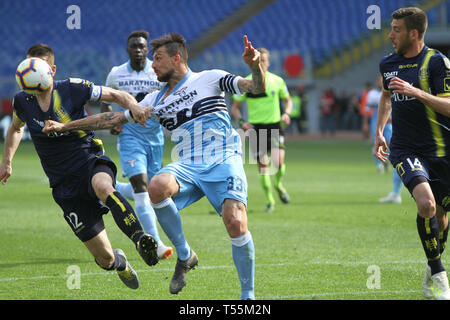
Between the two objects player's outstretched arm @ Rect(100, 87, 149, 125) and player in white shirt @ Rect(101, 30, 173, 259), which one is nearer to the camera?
player's outstretched arm @ Rect(100, 87, 149, 125)

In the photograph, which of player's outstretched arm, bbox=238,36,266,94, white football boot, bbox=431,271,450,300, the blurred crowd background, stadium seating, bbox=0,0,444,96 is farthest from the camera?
the blurred crowd background

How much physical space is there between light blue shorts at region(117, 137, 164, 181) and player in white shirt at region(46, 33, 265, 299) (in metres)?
2.39

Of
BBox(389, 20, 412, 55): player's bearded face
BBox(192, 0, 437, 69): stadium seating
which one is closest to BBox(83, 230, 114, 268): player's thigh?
BBox(389, 20, 412, 55): player's bearded face

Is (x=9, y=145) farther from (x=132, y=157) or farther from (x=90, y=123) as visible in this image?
(x=132, y=157)

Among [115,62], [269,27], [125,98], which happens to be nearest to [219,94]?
[125,98]

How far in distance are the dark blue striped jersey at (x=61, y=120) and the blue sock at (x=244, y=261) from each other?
1644 millimetres

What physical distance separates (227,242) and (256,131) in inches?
155

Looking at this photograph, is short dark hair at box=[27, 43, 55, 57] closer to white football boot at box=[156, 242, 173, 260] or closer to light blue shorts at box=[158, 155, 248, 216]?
light blue shorts at box=[158, 155, 248, 216]

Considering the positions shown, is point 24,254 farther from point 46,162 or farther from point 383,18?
point 383,18

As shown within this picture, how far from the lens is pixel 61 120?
6.30 m

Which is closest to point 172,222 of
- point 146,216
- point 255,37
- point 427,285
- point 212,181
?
point 212,181

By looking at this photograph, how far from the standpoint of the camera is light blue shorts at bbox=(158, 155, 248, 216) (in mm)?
5895

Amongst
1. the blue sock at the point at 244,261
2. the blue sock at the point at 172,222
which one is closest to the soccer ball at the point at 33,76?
the blue sock at the point at 172,222

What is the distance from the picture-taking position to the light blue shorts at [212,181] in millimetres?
5895
